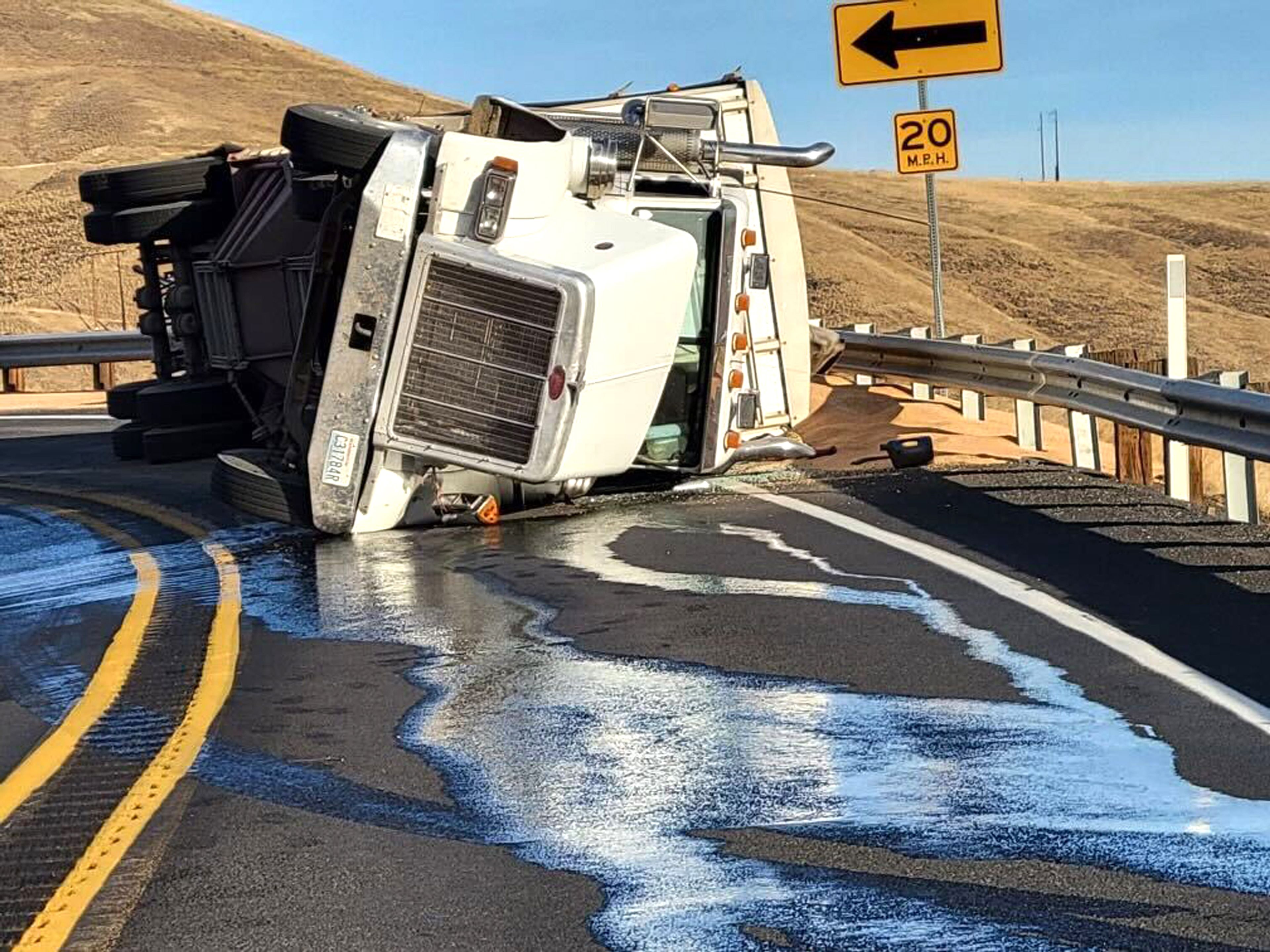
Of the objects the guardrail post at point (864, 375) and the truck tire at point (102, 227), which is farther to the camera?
the guardrail post at point (864, 375)

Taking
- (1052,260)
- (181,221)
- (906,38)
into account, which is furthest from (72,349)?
(1052,260)

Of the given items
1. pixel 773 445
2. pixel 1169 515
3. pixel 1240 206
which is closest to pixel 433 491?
pixel 773 445

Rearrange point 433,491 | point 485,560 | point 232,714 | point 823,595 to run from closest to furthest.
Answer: point 232,714 → point 823,595 → point 485,560 → point 433,491

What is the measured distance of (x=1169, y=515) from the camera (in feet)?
38.8

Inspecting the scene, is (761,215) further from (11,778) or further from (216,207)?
(11,778)

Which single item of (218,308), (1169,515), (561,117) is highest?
(561,117)

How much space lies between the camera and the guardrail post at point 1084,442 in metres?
14.5

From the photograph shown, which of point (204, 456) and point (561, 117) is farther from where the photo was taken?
point (204, 456)

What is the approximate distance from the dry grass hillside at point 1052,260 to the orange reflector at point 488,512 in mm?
19522

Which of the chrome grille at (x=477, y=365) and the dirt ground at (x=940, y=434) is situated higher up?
Answer: the chrome grille at (x=477, y=365)

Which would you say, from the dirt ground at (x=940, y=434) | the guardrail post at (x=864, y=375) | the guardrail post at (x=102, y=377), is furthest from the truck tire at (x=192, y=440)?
the guardrail post at (x=102, y=377)

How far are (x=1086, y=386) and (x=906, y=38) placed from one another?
5511mm

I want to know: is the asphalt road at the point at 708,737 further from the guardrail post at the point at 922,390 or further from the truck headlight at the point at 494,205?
the guardrail post at the point at 922,390

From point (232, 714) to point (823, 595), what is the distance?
3.13m
